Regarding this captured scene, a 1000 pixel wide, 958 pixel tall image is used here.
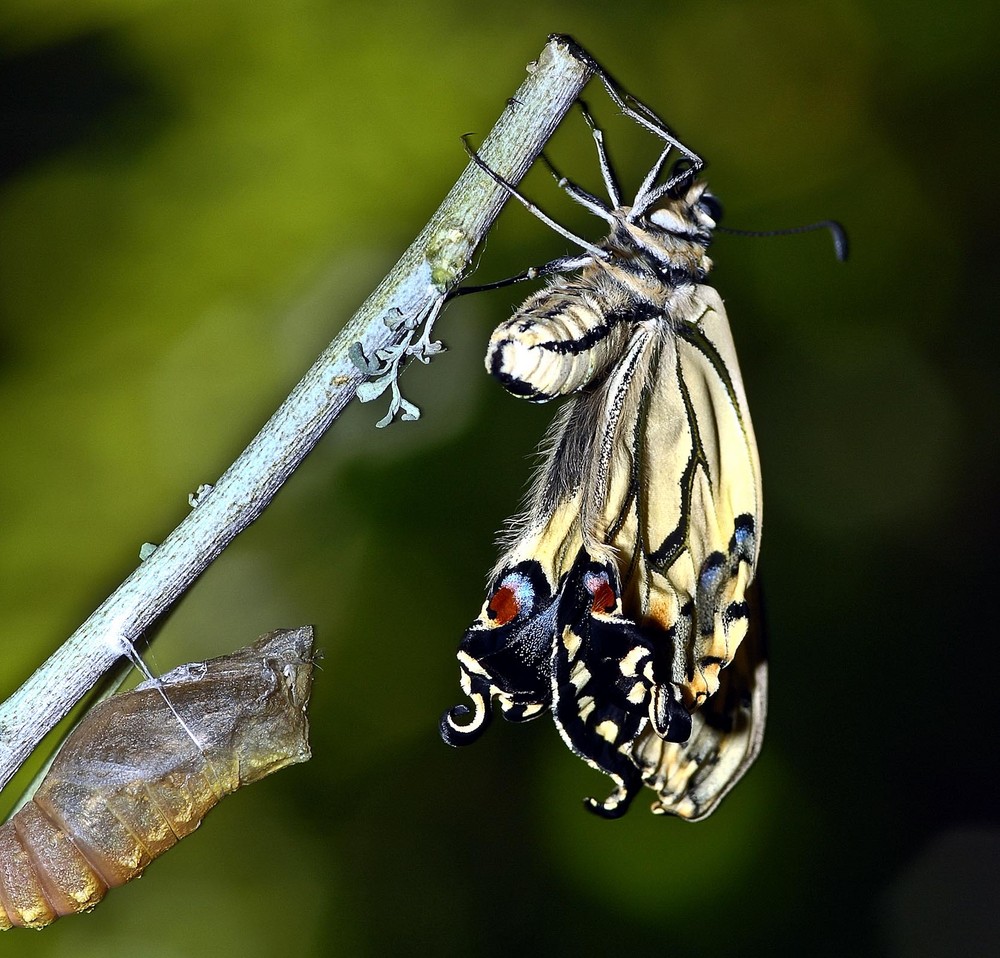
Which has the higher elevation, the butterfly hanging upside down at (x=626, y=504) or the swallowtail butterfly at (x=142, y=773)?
the butterfly hanging upside down at (x=626, y=504)

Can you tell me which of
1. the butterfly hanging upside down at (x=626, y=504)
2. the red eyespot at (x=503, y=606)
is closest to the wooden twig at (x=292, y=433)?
the butterfly hanging upside down at (x=626, y=504)

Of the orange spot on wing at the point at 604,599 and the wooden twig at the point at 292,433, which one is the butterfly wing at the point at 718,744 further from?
the wooden twig at the point at 292,433

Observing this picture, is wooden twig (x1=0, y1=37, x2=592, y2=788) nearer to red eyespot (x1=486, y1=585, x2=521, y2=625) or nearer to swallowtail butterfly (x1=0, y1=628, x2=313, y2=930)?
swallowtail butterfly (x1=0, y1=628, x2=313, y2=930)

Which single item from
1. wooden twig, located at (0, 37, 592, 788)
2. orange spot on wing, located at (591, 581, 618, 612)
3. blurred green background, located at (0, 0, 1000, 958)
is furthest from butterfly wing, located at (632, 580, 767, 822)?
wooden twig, located at (0, 37, 592, 788)

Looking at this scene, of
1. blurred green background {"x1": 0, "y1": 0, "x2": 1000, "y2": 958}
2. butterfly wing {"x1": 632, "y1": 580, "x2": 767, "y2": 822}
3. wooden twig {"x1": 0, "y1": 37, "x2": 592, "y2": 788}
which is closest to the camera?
wooden twig {"x1": 0, "y1": 37, "x2": 592, "y2": 788}

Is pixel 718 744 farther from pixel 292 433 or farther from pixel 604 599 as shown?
pixel 292 433

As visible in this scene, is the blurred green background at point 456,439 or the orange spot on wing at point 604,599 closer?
the orange spot on wing at point 604,599

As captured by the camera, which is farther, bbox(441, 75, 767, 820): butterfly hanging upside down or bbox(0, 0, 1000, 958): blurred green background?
bbox(0, 0, 1000, 958): blurred green background
